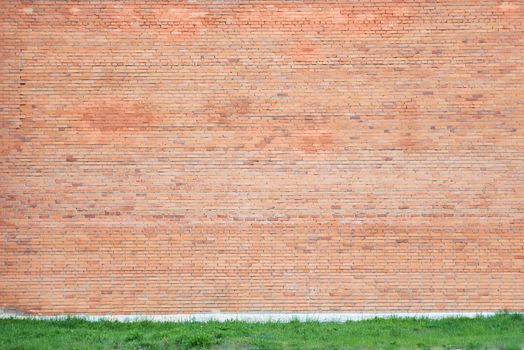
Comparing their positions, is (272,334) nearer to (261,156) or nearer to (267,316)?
(267,316)

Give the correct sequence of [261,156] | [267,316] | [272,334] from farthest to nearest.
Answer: [261,156] → [267,316] → [272,334]

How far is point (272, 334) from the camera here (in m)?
11.9

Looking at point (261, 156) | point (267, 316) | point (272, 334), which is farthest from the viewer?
point (261, 156)

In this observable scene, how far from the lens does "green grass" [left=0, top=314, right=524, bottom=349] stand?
1123cm

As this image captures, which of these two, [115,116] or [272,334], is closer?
[272,334]

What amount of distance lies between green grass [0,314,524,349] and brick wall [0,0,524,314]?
2.53ft

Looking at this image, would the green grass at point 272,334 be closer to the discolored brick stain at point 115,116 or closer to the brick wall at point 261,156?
the brick wall at point 261,156

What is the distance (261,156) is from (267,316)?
2962 millimetres

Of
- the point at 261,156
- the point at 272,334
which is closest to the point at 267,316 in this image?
the point at 272,334

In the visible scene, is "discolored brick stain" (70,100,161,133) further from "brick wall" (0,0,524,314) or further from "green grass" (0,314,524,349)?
"green grass" (0,314,524,349)

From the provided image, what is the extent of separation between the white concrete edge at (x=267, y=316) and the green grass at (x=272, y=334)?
0.34m

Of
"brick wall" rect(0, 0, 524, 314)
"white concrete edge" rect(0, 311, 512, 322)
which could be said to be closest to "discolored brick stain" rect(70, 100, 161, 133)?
"brick wall" rect(0, 0, 524, 314)

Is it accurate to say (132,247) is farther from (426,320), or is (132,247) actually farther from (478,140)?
(478,140)

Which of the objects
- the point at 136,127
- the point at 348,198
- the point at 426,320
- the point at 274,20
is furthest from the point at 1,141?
the point at 426,320
